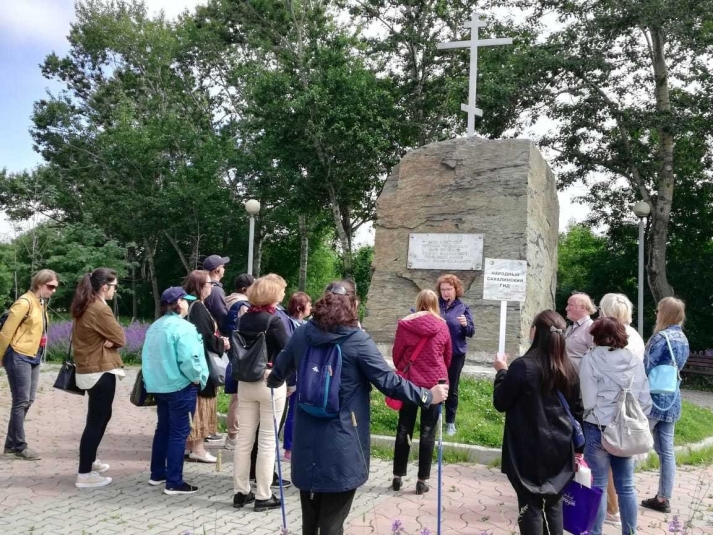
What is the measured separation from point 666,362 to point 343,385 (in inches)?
116

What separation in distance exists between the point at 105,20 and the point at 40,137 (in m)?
6.93

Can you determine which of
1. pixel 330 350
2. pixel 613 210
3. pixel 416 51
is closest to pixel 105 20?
pixel 416 51

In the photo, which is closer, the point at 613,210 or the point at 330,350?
the point at 330,350

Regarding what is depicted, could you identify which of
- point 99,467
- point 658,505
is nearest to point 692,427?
point 658,505

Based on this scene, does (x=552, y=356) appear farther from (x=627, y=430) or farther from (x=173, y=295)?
(x=173, y=295)

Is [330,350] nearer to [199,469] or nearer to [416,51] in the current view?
[199,469]

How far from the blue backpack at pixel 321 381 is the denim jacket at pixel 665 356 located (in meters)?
2.88

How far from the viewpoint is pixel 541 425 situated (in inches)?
136

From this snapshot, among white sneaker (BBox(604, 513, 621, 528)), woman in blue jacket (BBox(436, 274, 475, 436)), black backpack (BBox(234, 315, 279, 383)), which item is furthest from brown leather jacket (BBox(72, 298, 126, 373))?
white sneaker (BBox(604, 513, 621, 528))

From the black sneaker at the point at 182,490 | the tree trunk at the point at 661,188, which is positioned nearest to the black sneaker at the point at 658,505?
the black sneaker at the point at 182,490

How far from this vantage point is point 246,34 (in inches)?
1102

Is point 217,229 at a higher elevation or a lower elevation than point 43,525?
higher

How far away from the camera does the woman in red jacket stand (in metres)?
5.10

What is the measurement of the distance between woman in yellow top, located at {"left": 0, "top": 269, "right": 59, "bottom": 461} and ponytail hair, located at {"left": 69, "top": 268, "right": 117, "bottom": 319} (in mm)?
1047
